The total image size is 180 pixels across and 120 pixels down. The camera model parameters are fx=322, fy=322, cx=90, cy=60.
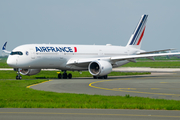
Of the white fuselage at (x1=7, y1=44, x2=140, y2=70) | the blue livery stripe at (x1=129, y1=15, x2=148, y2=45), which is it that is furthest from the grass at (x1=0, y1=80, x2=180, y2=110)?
the blue livery stripe at (x1=129, y1=15, x2=148, y2=45)

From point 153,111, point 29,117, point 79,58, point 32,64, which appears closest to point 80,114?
point 29,117

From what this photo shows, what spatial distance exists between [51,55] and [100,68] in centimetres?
646

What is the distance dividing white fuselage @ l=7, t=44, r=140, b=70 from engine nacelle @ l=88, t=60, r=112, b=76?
1772mm

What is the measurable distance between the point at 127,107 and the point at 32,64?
2520 centimetres

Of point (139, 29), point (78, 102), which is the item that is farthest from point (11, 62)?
point (139, 29)

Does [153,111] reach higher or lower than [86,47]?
lower

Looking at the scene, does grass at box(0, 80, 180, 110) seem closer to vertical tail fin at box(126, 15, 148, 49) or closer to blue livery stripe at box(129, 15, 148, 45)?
vertical tail fin at box(126, 15, 148, 49)

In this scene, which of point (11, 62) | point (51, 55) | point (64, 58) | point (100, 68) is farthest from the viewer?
point (64, 58)

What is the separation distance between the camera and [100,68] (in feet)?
132

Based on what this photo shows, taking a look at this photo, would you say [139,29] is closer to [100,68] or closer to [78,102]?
[100,68]

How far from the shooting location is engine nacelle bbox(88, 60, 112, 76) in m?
40.1

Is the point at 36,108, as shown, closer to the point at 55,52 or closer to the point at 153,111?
the point at 153,111

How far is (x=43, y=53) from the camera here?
132 feet

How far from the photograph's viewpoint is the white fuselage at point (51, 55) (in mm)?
38781
